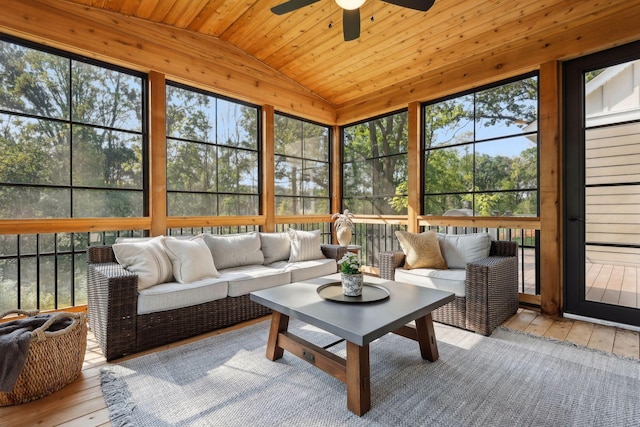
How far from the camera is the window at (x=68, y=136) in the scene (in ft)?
8.97

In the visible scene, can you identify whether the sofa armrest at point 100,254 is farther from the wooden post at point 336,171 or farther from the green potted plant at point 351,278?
the wooden post at point 336,171

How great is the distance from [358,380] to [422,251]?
6.26 ft

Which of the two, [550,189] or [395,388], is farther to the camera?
[550,189]

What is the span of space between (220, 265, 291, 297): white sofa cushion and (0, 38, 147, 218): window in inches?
49.9

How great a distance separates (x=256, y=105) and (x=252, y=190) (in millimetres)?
1178

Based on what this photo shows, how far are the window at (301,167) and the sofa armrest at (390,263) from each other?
1.81 m

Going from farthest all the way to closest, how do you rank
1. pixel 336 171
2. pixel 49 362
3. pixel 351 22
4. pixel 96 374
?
pixel 336 171
pixel 351 22
pixel 96 374
pixel 49 362

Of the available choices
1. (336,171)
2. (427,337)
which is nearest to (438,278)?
(427,337)

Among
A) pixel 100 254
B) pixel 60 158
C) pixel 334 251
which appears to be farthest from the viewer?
pixel 334 251

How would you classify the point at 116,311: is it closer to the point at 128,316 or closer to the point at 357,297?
the point at 128,316

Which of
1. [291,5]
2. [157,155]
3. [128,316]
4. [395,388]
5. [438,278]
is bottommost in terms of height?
[395,388]

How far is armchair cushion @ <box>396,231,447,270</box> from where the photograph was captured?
3286 millimetres

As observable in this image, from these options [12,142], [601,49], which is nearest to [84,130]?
[12,142]

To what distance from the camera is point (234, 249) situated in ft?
11.3
